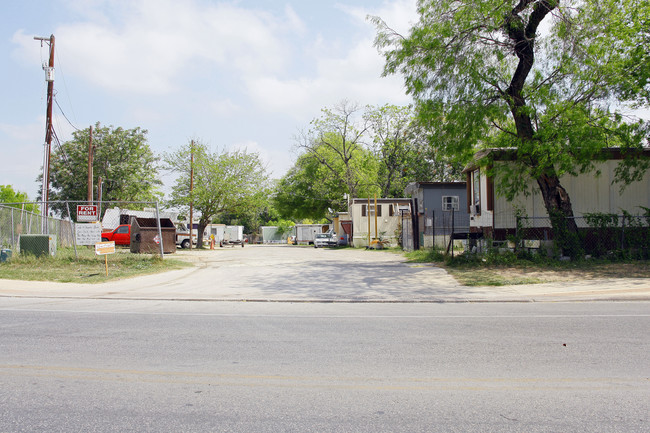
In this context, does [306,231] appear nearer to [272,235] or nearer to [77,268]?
[272,235]

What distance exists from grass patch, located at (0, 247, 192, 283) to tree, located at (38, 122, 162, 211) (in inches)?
1236

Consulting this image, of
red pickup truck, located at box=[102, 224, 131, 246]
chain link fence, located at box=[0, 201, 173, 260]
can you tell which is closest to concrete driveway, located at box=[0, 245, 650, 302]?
chain link fence, located at box=[0, 201, 173, 260]

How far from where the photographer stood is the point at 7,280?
14.7m

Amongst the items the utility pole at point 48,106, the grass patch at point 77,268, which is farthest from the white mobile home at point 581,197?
the utility pole at point 48,106

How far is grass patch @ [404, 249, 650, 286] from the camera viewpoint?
1392 cm

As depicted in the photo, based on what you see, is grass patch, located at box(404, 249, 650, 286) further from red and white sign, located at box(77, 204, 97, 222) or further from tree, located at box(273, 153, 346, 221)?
tree, located at box(273, 153, 346, 221)

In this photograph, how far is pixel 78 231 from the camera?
17.4 meters

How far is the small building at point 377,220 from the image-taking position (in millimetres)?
36125

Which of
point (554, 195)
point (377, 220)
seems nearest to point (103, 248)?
point (554, 195)

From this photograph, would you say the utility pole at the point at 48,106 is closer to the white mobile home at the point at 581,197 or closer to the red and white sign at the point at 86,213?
the red and white sign at the point at 86,213

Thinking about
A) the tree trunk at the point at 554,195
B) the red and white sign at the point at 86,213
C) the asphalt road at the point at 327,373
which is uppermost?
the tree trunk at the point at 554,195

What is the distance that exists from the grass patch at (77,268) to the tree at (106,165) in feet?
103

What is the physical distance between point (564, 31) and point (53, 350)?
18.2m

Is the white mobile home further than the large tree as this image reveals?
No
